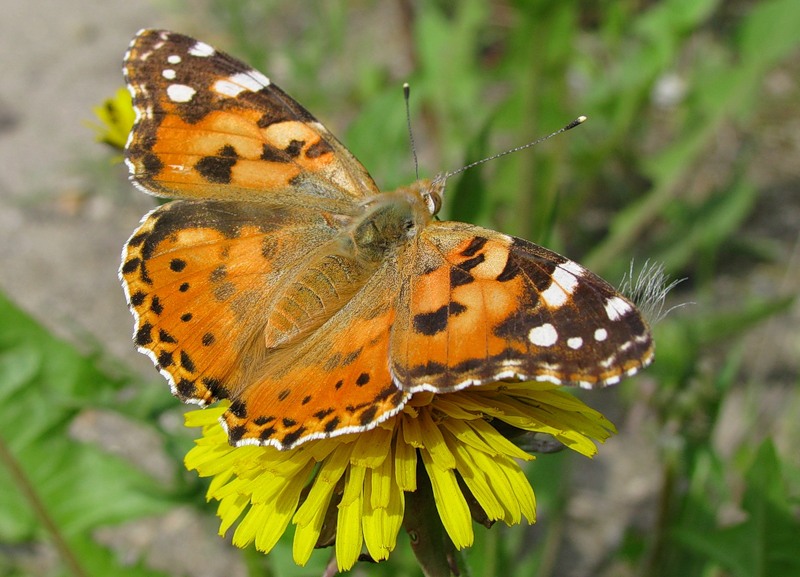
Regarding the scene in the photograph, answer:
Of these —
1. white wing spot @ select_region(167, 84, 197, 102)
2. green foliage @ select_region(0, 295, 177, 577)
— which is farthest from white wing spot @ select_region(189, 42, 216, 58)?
green foliage @ select_region(0, 295, 177, 577)

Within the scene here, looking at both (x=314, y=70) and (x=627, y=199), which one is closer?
(x=627, y=199)

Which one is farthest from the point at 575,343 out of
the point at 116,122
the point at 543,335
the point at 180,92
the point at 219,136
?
the point at 116,122

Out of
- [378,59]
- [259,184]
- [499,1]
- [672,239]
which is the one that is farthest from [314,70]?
[259,184]

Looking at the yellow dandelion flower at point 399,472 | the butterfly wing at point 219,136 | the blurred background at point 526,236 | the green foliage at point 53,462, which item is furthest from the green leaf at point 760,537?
the green foliage at point 53,462

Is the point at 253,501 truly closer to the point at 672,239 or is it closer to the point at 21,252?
the point at 672,239

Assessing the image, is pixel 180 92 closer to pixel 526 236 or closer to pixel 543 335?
pixel 543 335
